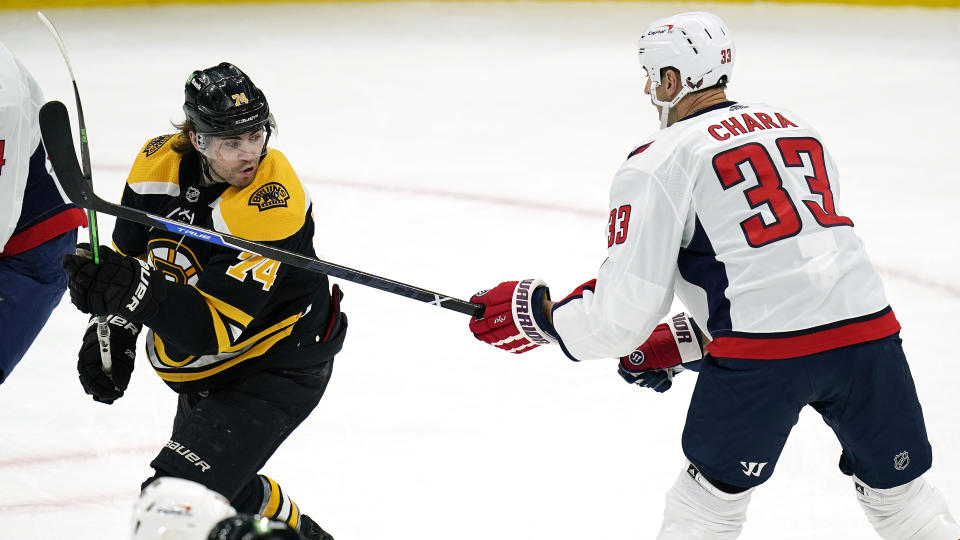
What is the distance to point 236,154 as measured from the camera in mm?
2582

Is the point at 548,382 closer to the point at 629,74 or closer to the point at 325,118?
the point at 325,118

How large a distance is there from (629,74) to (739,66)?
734 mm

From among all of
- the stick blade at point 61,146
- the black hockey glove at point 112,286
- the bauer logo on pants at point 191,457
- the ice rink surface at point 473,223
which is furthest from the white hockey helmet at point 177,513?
the ice rink surface at point 473,223

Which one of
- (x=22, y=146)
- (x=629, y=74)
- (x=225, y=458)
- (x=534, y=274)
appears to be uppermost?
(x=22, y=146)

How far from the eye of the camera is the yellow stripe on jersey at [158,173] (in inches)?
106

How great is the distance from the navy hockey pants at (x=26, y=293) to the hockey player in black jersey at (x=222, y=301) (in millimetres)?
182

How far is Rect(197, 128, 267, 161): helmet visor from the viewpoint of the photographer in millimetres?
2568

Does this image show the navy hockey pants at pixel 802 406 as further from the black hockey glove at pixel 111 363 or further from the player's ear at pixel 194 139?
the black hockey glove at pixel 111 363

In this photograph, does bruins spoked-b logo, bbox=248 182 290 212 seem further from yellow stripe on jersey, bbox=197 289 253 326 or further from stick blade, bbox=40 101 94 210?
stick blade, bbox=40 101 94 210

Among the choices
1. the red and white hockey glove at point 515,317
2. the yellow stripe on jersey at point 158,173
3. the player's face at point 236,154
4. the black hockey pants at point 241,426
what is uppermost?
the player's face at point 236,154

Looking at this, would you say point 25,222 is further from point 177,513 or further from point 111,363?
point 177,513

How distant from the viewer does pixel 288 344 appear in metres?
2.76

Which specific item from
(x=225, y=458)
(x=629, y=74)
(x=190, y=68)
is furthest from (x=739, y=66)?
(x=225, y=458)

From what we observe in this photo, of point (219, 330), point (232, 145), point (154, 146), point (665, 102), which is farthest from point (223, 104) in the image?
point (665, 102)
